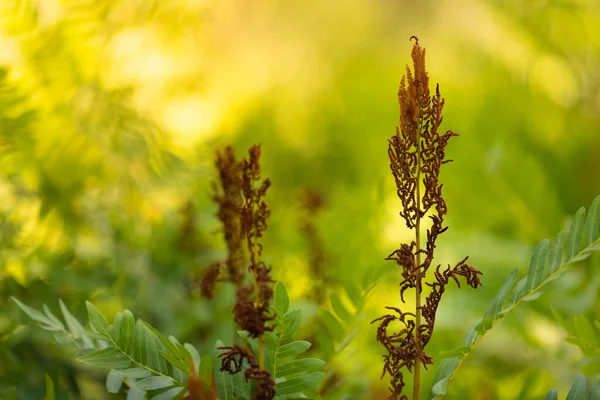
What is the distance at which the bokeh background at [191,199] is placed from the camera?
344mm

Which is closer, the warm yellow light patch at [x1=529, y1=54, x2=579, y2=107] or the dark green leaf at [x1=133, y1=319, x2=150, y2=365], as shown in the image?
the dark green leaf at [x1=133, y1=319, x2=150, y2=365]

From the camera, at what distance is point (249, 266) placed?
0.67ft

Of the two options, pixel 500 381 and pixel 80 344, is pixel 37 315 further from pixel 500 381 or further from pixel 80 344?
pixel 500 381

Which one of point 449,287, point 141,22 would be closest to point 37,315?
point 141,22

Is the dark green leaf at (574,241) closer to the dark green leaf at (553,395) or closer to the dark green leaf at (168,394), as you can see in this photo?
the dark green leaf at (553,395)

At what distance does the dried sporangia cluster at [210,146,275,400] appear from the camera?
7.6 inches

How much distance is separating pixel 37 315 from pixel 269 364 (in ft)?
0.30

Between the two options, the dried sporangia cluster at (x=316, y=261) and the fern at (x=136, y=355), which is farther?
the dried sporangia cluster at (x=316, y=261)

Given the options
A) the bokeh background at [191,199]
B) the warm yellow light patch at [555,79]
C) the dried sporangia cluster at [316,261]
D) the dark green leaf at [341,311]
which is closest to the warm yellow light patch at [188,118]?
the bokeh background at [191,199]

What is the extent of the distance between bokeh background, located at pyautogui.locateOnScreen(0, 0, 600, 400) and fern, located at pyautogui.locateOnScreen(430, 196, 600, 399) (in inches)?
2.2

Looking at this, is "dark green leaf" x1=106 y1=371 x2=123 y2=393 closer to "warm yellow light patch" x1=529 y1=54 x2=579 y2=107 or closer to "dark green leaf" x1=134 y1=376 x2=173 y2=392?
"dark green leaf" x1=134 y1=376 x2=173 y2=392

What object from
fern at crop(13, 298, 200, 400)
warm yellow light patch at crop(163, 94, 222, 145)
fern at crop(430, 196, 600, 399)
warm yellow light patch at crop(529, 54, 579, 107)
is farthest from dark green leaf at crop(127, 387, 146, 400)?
warm yellow light patch at crop(529, 54, 579, 107)

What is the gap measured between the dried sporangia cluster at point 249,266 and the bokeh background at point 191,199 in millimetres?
22

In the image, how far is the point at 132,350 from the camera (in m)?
0.21
